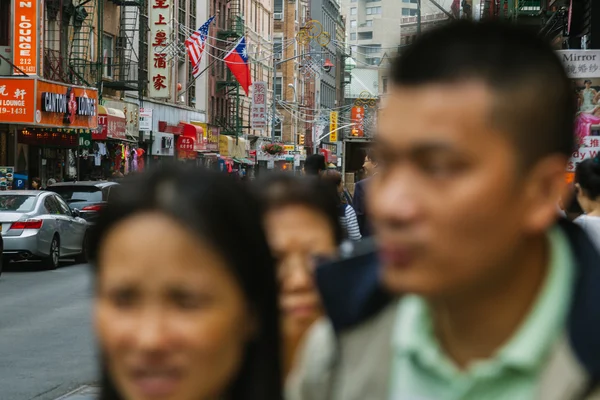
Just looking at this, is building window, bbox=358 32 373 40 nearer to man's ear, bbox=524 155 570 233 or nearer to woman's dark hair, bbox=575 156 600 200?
woman's dark hair, bbox=575 156 600 200

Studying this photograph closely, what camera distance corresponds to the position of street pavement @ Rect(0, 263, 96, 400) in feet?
31.6

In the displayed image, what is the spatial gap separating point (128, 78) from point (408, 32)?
147ft

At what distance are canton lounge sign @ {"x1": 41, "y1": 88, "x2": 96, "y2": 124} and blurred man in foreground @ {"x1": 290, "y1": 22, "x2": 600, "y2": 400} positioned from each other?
99.8ft

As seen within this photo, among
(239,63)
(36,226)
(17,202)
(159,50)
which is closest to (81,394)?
(36,226)

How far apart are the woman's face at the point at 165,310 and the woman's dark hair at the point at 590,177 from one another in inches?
214

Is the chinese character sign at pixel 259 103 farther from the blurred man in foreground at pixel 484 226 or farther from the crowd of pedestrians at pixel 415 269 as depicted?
the blurred man in foreground at pixel 484 226

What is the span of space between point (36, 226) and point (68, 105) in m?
12.4

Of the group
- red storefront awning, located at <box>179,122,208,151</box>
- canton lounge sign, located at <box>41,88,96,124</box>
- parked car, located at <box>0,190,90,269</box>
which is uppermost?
canton lounge sign, located at <box>41,88,96,124</box>

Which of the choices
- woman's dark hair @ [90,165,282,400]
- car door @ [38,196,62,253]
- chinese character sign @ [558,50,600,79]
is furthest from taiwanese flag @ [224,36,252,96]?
woman's dark hair @ [90,165,282,400]

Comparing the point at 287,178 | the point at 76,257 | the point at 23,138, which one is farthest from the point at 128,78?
the point at 287,178

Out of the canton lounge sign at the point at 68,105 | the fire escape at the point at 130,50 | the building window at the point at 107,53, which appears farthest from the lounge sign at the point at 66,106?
the building window at the point at 107,53

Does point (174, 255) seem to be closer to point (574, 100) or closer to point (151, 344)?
point (151, 344)

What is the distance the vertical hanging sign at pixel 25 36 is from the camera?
1246 inches

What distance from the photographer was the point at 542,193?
4.68 feet
